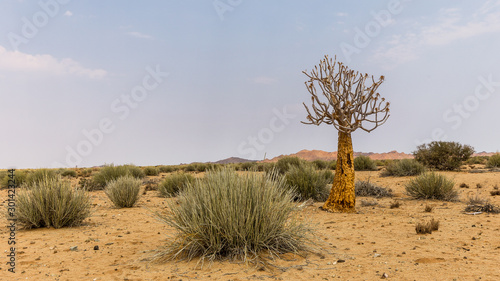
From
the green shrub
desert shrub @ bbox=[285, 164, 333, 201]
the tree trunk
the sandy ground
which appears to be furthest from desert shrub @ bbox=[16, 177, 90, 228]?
the green shrub

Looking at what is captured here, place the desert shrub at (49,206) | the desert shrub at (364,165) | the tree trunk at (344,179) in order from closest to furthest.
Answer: the desert shrub at (49,206)
the tree trunk at (344,179)
the desert shrub at (364,165)

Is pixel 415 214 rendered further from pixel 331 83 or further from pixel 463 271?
pixel 463 271

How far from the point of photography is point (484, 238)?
642 cm

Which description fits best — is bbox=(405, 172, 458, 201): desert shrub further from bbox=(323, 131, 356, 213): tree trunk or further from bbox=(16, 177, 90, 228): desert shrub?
bbox=(16, 177, 90, 228): desert shrub

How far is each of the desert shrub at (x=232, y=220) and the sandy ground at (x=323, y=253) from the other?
0.23m

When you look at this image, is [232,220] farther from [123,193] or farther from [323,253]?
[123,193]

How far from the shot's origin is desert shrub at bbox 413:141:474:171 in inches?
826

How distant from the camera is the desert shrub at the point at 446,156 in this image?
20969 millimetres

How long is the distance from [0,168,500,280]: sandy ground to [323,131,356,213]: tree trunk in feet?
1.25

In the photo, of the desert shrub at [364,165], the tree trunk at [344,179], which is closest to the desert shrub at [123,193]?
the tree trunk at [344,179]

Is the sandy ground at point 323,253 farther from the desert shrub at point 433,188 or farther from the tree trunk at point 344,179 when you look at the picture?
the desert shrub at point 433,188

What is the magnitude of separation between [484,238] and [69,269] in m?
6.88

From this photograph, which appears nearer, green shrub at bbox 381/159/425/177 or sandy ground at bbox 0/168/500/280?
sandy ground at bbox 0/168/500/280

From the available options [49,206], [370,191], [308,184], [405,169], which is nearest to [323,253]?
[49,206]
